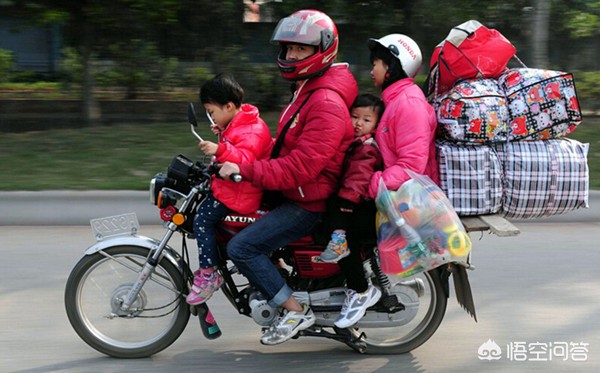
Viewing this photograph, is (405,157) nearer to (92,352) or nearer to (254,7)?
(92,352)

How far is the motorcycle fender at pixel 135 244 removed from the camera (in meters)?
4.16

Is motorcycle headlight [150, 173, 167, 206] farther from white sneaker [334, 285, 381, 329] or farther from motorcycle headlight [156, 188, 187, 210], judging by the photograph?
white sneaker [334, 285, 381, 329]

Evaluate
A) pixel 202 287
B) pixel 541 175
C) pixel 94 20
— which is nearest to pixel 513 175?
pixel 541 175

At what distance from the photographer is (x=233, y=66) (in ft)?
34.1

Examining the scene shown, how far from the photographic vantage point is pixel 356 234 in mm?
4008

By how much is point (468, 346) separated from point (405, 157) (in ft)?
4.43

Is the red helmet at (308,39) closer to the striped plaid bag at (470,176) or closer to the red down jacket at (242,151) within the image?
the red down jacket at (242,151)

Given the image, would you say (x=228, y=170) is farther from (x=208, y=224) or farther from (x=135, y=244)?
(x=135, y=244)

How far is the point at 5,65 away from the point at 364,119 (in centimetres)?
822

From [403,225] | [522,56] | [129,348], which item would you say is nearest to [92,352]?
[129,348]

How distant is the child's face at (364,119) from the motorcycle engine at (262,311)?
0.99m

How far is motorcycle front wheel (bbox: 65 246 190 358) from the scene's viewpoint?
420cm

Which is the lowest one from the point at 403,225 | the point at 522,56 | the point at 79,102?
the point at 79,102

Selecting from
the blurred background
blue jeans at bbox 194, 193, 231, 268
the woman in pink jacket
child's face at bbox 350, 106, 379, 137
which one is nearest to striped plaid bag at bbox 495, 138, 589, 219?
the woman in pink jacket
